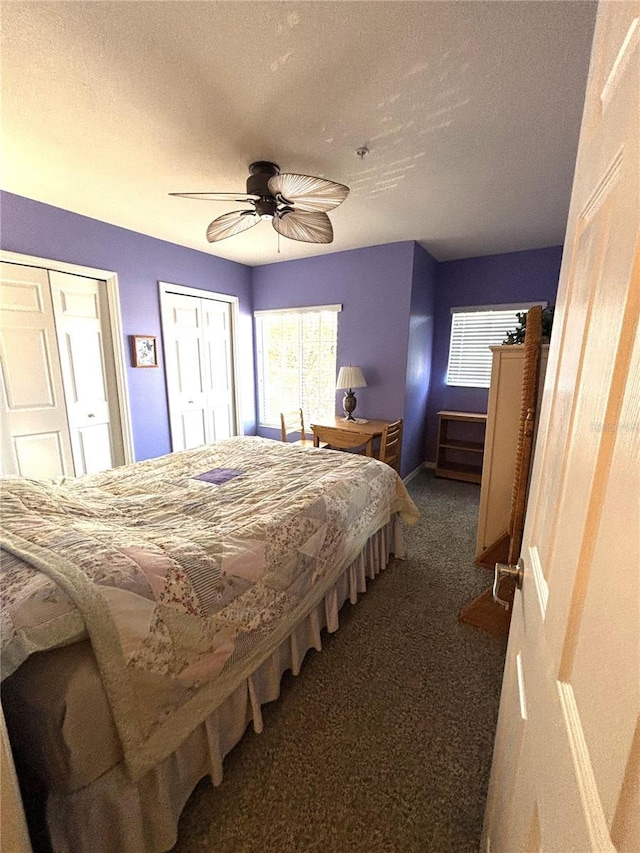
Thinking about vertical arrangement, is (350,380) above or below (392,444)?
above

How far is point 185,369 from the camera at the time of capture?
12.7ft

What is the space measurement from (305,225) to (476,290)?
9.15 feet

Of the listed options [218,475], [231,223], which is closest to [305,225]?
[231,223]

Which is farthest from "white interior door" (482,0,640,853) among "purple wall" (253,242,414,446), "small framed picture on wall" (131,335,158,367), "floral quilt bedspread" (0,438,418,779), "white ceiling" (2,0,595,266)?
"small framed picture on wall" (131,335,158,367)

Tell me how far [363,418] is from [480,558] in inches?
81.9

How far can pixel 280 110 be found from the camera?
1.62 meters

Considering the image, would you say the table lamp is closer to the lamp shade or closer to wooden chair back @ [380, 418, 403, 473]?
the lamp shade

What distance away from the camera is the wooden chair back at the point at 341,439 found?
3.44 m

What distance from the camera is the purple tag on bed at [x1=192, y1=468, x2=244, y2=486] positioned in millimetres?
2049

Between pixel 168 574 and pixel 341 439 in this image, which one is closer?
pixel 168 574

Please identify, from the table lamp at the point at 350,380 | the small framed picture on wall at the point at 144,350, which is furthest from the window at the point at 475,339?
the small framed picture on wall at the point at 144,350

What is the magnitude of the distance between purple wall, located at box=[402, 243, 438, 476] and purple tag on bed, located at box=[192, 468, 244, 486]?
2267 mm

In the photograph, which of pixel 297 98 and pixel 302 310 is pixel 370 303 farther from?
pixel 297 98

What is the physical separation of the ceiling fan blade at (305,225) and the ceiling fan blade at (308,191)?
4 cm
